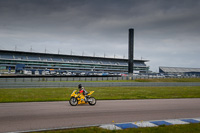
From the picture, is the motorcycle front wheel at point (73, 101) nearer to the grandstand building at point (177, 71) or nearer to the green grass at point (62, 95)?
the green grass at point (62, 95)

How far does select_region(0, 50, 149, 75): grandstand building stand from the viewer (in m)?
87.9

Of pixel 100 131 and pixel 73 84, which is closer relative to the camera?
pixel 100 131

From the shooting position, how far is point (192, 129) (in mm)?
6836

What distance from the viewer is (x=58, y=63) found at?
102188 millimetres

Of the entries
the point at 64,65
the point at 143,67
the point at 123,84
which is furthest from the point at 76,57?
the point at 123,84

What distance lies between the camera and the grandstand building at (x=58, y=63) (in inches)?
3461

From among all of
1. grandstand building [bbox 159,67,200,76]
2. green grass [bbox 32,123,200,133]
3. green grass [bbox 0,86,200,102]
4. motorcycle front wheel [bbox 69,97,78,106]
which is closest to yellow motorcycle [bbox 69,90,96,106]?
motorcycle front wheel [bbox 69,97,78,106]

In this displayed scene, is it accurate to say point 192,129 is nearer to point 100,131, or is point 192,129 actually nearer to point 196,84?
point 100,131

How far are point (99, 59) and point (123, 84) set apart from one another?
3334 inches

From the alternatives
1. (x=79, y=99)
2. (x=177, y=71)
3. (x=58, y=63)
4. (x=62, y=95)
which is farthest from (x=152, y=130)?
(x=177, y=71)

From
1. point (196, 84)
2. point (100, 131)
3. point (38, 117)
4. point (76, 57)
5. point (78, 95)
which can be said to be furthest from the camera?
point (76, 57)

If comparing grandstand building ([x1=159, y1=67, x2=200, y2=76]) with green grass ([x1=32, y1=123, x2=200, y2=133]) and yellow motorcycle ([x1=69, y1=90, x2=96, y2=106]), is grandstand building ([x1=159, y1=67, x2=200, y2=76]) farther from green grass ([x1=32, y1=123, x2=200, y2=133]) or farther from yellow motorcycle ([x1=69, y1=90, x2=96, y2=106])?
green grass ([x1=32, y1=123, x2=200, y2=133])

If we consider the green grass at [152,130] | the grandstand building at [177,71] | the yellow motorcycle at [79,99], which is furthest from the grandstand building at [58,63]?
the green grass at [152,130]

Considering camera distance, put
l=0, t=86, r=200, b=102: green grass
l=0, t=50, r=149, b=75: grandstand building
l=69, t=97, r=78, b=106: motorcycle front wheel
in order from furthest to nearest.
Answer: l=0, t=50, r=149, b=75: grandstand building → l=0, t=86, r=200, b=102: green grass → l=69, t=97, r=78, b=106: motorcycle front wheel
